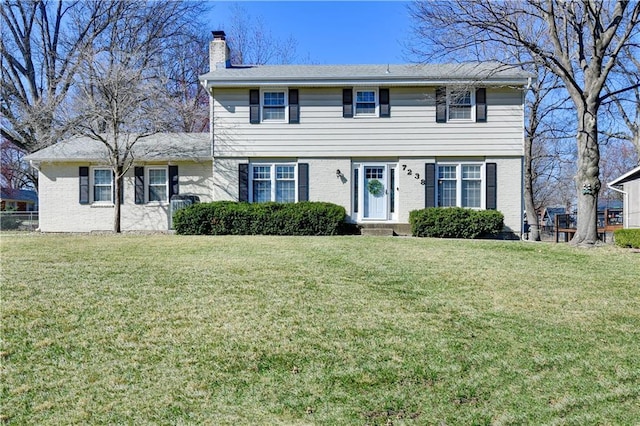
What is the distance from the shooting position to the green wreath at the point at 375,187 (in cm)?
1505

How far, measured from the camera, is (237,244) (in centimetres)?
1055

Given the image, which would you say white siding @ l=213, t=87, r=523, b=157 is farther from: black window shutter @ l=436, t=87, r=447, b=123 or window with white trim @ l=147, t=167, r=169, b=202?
window with white trim @ l=147, t=167, r=169, b=202

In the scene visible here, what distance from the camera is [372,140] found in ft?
49.0

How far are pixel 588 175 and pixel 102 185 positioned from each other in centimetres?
1517

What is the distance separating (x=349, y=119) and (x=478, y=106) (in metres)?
4.09

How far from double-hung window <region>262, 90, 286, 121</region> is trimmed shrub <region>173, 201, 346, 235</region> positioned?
3327mm

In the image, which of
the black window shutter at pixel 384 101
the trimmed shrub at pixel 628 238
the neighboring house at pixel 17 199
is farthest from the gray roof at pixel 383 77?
the neighboring house at pixel 17 199

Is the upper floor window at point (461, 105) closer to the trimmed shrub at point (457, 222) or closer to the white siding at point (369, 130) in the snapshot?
the white siding at point (369, 130)

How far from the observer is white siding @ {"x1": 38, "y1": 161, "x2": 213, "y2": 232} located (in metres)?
16.0

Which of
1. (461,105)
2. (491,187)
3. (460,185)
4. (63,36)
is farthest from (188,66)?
(491,187)

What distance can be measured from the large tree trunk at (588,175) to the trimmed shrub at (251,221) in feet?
22.1

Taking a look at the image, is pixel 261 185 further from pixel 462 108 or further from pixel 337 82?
pixel 462 108

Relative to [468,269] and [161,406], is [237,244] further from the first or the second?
[161,406]

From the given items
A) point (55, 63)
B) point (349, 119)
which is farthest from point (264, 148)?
point (55, 63)
